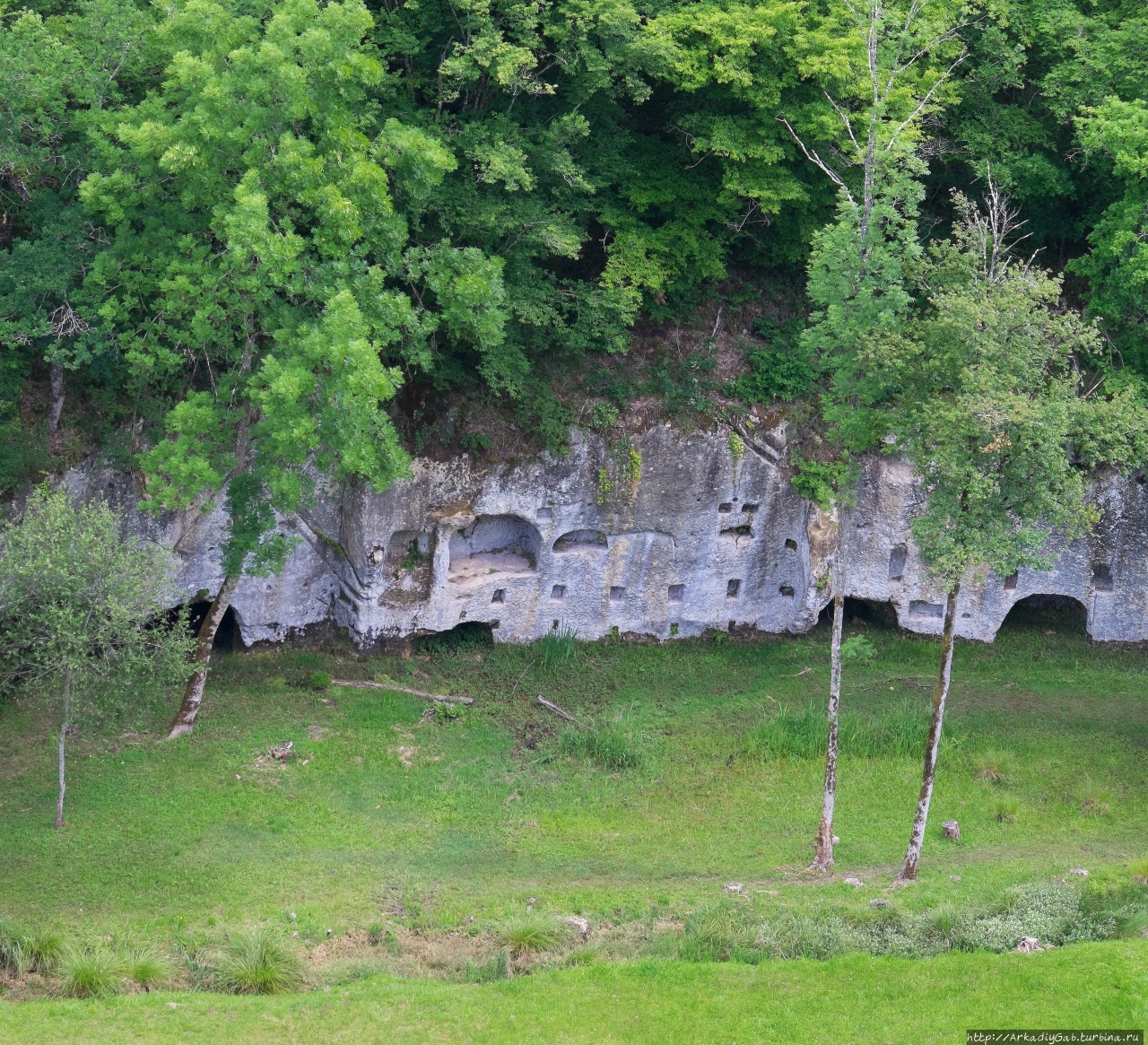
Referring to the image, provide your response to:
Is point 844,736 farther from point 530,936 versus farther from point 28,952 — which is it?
point 28,952

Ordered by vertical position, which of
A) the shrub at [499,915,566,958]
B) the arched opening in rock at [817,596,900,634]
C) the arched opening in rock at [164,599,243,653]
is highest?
the arched opening in rock at [817,596,900,634]

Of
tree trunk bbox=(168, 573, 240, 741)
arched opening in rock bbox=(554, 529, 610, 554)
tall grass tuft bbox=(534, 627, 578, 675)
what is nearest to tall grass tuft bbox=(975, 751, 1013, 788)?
tall grass tuft bbox=(534, 627, 578, 675)

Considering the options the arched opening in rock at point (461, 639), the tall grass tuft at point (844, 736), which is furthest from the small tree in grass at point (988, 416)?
the arched opening in rock at point (461, 639)

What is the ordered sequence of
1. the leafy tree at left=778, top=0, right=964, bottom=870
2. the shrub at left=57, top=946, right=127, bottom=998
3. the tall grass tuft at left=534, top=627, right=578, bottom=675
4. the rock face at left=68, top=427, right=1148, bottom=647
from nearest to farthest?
the shrub at left=57, top=946, right=127, bottom=998 < the leafy tree at left=778, top=0, right=964, bottom=870 < the rock face at left=68, top=427, right=1148, bottom=647 < the tall grass tuft at left=534, top=627, right=578, bottom=675

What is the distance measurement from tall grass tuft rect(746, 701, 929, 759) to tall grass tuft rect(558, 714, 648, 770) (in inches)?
99.3

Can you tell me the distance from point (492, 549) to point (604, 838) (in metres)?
9.18

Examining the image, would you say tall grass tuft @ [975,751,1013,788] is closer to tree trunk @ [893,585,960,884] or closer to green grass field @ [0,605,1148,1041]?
green grass field @ [0,605,1148,1041]

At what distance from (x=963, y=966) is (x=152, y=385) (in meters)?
20.5

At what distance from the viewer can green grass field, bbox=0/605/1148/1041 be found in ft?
69.9

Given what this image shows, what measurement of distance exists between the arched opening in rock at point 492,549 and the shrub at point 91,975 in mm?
13511

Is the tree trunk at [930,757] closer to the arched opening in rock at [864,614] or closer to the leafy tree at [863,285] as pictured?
the leafy tree at [863,285]

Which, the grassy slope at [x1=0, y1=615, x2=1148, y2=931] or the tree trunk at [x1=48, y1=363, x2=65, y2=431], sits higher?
the tree trunk at [x1=48, y1=363, x2=65, y2=431]

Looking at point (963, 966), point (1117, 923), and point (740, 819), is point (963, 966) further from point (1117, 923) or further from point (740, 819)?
point (740, 819)

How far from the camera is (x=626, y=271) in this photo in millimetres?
32344
